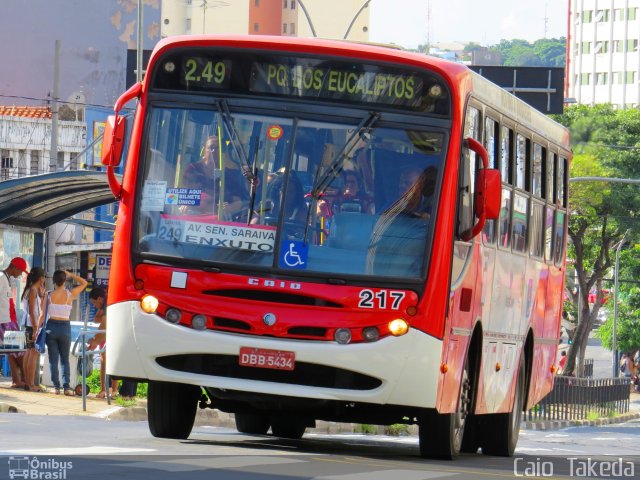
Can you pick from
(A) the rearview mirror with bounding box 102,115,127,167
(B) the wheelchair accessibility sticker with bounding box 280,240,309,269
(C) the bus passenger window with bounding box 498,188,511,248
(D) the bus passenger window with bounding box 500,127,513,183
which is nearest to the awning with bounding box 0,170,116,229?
(C) the bus passenger window with bounding box 498,188,511,248

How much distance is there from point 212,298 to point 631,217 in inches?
2139

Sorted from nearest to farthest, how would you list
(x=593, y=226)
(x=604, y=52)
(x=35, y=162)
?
1. (x=35, y=162)
2. (x=593, y=226)
3. (x=604, y=52)

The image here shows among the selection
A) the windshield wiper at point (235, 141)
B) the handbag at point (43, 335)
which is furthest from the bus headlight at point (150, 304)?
the handbag at point (43, 335)

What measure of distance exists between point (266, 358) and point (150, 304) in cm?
98

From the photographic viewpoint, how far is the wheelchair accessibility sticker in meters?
12.9

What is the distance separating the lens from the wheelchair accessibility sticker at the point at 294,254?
12.9 meters

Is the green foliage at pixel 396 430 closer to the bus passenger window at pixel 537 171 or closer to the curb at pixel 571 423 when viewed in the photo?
the bus passenger window at pixel 537 171

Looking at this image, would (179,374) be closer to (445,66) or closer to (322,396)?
(322,396)

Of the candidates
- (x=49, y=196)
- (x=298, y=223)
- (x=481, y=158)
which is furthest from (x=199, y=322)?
(x=49, y=196)

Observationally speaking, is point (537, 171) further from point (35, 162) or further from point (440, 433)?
point (35, 162)

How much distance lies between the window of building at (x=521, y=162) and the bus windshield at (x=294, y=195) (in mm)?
3275

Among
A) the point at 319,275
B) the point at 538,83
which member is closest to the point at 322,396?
the point at 319,275

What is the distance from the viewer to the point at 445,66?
13.3m

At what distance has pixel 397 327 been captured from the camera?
1283 cm
